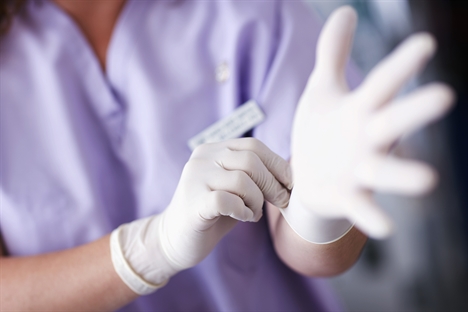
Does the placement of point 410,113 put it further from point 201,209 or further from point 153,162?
point 153,162

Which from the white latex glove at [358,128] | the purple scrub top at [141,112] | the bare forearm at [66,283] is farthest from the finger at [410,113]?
the bare forearm at [66,283]

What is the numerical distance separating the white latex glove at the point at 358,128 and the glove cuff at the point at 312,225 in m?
0.06

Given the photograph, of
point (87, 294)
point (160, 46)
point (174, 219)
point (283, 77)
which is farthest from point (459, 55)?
point (87, 294)

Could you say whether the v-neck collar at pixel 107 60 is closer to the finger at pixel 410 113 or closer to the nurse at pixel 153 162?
the nurse at pixel 153 162

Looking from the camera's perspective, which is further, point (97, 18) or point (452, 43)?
point (452, 43)

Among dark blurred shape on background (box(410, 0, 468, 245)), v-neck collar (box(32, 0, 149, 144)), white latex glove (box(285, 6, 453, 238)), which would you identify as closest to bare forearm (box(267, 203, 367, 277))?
white latex glove (box(285, 6, 453, 238))

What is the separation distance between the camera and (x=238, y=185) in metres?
0.50

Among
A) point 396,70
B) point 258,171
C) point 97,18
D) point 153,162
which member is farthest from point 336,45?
point 97,18

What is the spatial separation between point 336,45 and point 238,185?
0.67 feet

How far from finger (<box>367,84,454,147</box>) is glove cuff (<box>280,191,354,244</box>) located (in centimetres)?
15

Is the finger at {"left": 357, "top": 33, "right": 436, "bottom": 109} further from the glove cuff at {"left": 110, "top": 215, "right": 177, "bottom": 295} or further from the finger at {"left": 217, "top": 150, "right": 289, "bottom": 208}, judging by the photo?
the glove cuff at {"left": 110, "top": 215, "right": 177, "bottom": 295}

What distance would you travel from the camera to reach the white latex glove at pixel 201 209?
507 millimetres

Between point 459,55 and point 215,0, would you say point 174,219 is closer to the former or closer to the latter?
point 215,0

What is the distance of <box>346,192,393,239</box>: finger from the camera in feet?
1.04
